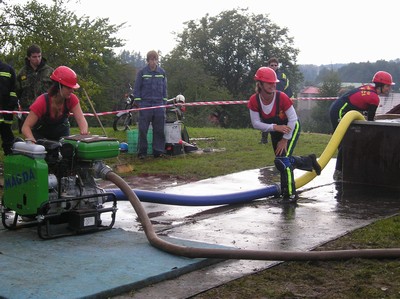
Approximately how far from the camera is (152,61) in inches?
464

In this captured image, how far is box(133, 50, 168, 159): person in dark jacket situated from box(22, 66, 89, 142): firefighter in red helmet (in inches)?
199

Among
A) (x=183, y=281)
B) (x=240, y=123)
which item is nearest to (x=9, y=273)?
(x=183, y=281)

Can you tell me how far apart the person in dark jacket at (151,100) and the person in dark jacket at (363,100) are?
3.47 metres

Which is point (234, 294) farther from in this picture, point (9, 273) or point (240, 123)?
point (240, 123)

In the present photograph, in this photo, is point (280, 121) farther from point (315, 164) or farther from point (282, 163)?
point (315, 164)

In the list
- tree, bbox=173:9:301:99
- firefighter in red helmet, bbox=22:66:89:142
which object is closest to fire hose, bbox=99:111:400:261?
firefighter in red helmet, bbox=22:66:89:142

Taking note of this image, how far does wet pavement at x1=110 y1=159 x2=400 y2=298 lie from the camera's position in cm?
486

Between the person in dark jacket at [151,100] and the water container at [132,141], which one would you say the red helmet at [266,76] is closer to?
the person in dark jacket at [151,100]

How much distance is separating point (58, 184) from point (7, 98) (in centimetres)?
337

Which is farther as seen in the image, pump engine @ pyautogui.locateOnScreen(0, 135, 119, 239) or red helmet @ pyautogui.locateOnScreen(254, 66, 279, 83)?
red helmet @ pyautogui.locateOnScreen(254, 66, 279, 83)

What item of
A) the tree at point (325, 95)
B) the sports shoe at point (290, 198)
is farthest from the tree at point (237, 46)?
the sports shoe at point (290, 198)

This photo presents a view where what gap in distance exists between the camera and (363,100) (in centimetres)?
953

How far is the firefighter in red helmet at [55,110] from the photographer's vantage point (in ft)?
20.6

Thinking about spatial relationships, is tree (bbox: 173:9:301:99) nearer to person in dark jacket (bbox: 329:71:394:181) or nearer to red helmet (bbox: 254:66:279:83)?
person in dark jacket (bbox: 329:71:394:181)
